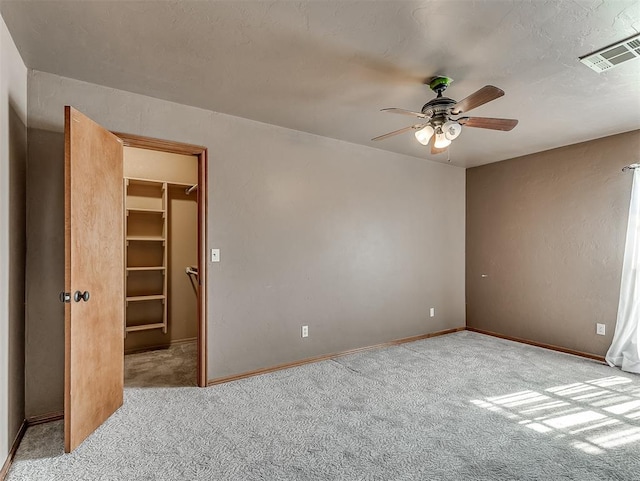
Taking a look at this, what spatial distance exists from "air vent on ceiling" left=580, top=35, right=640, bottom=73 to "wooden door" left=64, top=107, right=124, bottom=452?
3235 millimetres

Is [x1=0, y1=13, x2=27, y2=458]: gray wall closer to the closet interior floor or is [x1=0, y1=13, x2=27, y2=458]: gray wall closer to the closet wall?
the closet interior floor

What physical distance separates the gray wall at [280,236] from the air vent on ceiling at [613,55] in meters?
2.24

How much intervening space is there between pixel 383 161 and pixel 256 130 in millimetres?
1705

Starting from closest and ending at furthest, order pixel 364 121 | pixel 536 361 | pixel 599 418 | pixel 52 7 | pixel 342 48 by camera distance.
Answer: pixel 52 7, pixel 342 48, pixel 599 418, pixel 364 121, pixel 536 361

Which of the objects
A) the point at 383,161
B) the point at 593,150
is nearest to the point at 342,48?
the point at 383,161

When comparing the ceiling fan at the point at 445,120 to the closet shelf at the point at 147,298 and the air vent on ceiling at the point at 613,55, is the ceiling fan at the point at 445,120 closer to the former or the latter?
the air vent on ceiling at the point at 613,55

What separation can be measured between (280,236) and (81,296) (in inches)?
68.8

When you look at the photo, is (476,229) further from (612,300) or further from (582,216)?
(612,300)

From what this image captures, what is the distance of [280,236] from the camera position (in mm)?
3402

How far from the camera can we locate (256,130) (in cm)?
326

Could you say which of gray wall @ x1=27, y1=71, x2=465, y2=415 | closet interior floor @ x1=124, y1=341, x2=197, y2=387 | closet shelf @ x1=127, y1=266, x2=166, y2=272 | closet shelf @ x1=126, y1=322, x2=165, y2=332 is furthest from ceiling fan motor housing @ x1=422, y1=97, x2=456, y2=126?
closet shelf @ x1=126, y1=322, x2=165, y2=332

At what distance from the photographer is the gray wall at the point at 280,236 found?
7.75ft

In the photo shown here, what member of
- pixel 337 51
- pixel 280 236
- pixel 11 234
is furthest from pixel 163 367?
pixel 337 51

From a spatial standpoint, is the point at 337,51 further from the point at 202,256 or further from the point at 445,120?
the point at 202,256
